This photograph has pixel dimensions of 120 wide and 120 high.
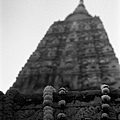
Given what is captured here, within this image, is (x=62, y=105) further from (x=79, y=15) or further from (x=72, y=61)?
(x=79, y=15)

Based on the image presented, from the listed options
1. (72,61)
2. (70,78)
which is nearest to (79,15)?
(72,61)

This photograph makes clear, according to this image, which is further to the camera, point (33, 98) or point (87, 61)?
point (87, 61)

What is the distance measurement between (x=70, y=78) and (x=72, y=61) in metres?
1.91

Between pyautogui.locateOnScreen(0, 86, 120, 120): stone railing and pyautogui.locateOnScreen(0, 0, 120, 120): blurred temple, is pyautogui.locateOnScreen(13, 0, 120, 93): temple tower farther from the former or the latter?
pyautogui.locateOnScreen(0, 86, 120, 120): stone railing

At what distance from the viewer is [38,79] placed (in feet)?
47.0

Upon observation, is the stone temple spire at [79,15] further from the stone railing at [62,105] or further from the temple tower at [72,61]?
the stone railing at [62,105]

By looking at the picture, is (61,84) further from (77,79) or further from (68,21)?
(68,21)

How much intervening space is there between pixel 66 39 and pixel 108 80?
6.54 meters

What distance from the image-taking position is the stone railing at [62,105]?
4969 mm

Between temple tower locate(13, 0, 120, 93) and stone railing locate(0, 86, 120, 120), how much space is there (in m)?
7.49

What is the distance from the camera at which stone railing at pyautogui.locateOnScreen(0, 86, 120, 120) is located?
16.3ft

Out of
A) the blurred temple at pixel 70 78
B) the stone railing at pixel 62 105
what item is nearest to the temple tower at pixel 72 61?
the blurred temple at pixel 70 78

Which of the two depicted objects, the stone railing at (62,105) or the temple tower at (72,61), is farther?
the temple tower at (72,61)

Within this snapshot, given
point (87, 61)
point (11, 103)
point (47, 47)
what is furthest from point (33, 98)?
point (47, 47)
